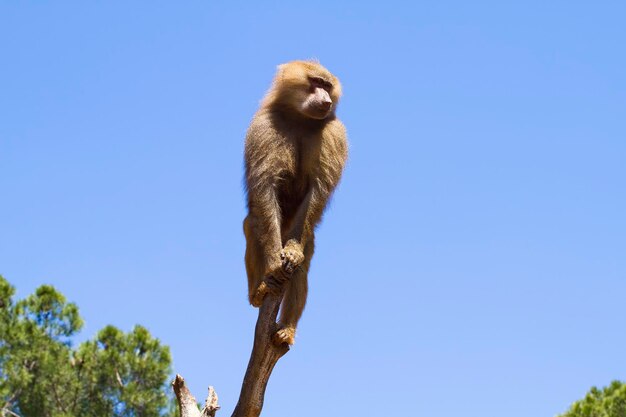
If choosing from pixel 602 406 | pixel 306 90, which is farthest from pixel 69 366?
pixel 306 90

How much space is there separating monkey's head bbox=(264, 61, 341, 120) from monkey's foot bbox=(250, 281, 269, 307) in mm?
1518

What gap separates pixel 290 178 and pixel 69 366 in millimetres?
13619

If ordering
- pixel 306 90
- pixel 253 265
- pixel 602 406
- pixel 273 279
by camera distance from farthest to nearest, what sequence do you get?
pixel 602 406, pixel 306 90, pixel 253 265, pixel 273 279

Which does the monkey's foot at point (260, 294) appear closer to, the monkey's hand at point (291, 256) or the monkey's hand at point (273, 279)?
the monkey's hand at point (273, 279)

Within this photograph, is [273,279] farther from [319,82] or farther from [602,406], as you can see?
[602,406]

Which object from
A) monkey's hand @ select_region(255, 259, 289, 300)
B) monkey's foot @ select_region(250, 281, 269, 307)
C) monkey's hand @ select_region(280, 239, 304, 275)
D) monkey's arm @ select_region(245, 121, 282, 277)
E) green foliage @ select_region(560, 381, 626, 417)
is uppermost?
green foliage @ select_region(560, 381, 626, 417)

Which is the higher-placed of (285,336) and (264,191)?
(264,191)

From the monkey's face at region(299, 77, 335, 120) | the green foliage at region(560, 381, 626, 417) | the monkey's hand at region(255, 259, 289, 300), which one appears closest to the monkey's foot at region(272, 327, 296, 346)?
the monkey's hand at region(255, 259, 289, 300)

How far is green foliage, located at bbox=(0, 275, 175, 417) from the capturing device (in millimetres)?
18938

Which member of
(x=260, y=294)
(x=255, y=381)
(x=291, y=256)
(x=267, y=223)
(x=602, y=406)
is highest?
(x=602, y=406)

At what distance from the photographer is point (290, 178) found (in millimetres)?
7320

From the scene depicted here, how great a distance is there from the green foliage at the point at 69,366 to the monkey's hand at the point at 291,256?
12.7 meters

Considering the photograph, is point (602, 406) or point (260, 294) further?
point (602, 406)

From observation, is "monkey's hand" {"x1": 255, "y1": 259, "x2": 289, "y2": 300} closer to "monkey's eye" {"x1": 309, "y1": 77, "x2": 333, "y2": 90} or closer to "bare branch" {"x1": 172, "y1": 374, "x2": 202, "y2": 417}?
"bare branch" {"x1": 172, "y1": 374, "x2": 202, "y2": 417}
